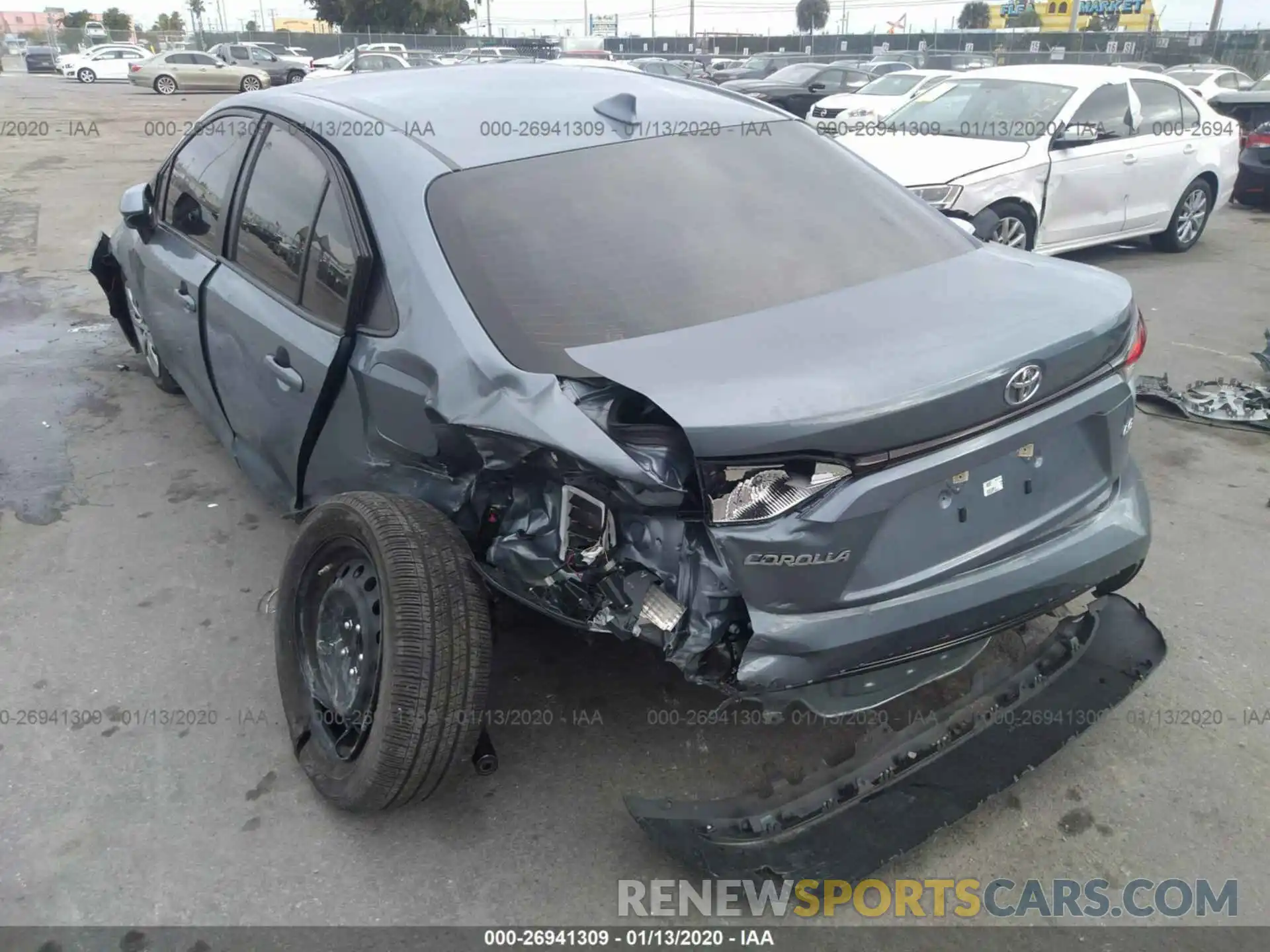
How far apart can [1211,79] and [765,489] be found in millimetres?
17975

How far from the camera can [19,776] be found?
289 cm

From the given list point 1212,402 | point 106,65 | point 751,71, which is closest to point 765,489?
point 1212,402

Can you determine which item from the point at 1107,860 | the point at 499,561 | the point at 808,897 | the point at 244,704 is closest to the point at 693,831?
the point at 808,897

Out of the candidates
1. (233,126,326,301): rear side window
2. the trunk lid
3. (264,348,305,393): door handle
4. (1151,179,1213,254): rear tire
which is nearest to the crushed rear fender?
(233,126,326,301): rear side window

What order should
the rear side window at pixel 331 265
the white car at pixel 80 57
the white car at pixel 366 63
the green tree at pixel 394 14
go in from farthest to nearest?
the green tree at pixel 394 14
the white car at pixel 80 57
the white car at pixel 366 63
the rear side window at pixel 331 265

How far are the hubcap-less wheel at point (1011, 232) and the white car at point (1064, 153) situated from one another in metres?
0.01

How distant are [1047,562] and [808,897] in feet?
3.36

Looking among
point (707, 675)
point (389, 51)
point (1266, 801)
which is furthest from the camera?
point (389, 51)

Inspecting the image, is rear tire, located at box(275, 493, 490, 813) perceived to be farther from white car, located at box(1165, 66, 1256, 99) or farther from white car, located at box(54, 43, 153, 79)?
white car, located at box(54, 43, 153, 79)

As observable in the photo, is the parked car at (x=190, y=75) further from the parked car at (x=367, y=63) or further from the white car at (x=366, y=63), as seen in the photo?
the parked car at (x=367, y=63)

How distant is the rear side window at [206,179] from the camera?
3.89 meters

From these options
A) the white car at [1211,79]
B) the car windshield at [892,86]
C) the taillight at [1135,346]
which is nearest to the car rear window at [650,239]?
the taillight at [1135,346]

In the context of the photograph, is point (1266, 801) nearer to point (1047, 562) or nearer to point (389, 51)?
point (1047, 562)

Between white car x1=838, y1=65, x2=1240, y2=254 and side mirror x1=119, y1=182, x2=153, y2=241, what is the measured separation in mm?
4656
